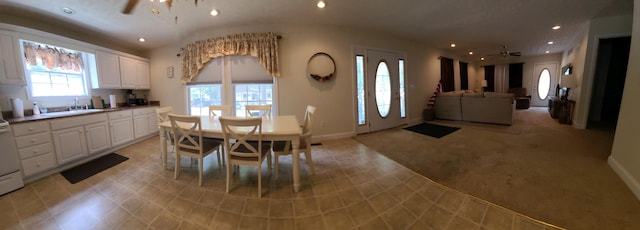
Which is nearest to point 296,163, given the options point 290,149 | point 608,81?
point 290,149

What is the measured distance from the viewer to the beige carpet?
1.54 meters

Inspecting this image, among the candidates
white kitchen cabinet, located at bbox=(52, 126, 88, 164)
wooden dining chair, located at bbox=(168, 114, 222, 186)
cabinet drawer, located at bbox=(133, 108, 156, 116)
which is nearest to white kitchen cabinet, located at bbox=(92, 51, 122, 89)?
cabinet drawer, located at bbox=(133, 108, 156, 116)

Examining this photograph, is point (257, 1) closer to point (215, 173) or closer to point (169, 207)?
point (215, 173)

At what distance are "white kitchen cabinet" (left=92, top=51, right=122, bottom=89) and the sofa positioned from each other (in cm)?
767

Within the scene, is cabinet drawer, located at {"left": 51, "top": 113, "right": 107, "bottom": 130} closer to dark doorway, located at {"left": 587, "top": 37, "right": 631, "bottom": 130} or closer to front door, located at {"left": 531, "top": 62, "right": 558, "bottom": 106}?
dark doorway, located at {"left": 587, "top": 37, "right": 631, "bottom": 130}

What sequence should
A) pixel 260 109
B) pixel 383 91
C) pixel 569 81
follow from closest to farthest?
pixel 260 109 → pixel 569 81 → pixel 383 91

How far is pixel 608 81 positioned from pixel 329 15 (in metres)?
7.20

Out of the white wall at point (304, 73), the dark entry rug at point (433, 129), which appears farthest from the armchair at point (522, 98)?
the white wall at point (304, 73)

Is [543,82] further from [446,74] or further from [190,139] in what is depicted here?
[190,139]

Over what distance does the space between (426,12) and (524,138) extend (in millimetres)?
2888

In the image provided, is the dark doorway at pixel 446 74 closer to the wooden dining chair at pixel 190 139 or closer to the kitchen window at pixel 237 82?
the kitchen window at pixel 237 82

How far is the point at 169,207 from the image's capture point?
175cm

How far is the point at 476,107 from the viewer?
196 inches

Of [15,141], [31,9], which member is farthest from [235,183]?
[31,9]
